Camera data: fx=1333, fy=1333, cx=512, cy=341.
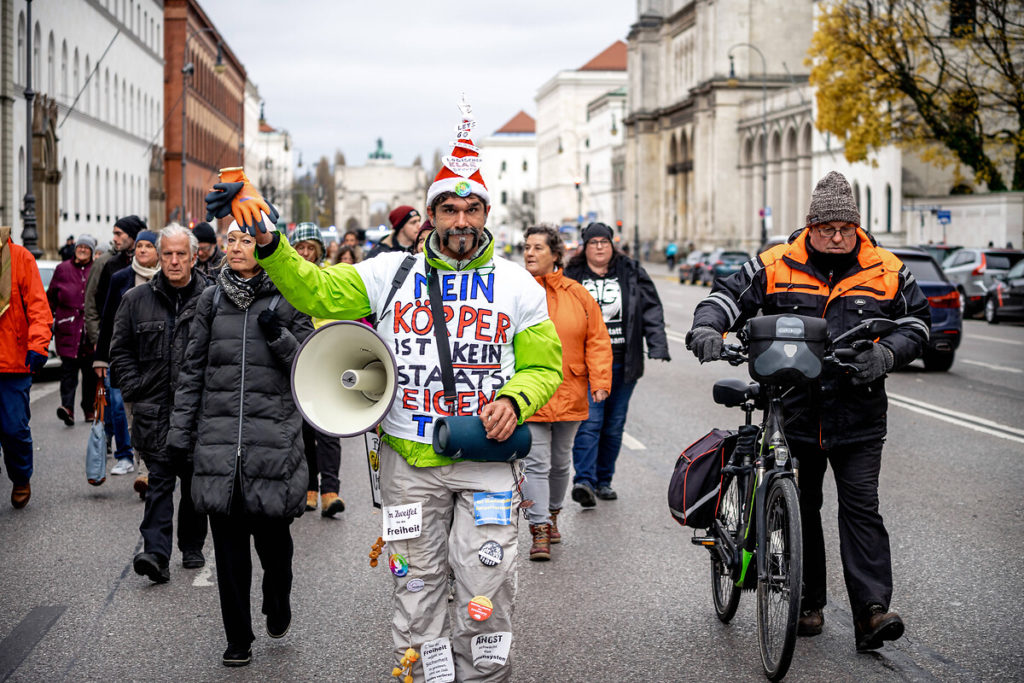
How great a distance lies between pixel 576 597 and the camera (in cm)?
700

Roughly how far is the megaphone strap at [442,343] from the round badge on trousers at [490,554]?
18.8 inches

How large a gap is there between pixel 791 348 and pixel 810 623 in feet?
4.79

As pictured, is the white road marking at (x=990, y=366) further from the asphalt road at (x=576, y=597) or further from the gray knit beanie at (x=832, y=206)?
the gray knit beanie at (x=832, y=206)

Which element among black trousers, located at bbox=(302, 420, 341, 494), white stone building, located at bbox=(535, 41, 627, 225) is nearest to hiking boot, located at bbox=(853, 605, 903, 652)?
black trousers, located at bbox=(302, 420, 341, 494)

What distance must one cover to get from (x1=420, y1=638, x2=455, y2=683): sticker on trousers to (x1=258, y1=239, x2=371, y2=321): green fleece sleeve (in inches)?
46.7

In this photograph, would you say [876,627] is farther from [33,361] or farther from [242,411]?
[33,361]

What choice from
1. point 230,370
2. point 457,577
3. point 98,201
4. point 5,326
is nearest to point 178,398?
point 230,370

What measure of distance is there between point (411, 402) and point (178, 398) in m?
1.84

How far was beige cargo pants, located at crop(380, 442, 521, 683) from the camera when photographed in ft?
15.1

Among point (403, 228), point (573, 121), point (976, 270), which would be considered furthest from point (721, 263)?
point (573, 121)

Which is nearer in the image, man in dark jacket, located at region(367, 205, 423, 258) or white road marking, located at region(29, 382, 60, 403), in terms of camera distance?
man in dark jacket, located at region(367, 205, 423, 258)

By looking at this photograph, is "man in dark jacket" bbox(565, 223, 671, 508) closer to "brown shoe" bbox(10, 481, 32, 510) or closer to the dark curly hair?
the dark curly hair

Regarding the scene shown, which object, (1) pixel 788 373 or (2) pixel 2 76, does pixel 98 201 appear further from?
(1) pixel 788 373

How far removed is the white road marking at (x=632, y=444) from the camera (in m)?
12.4
